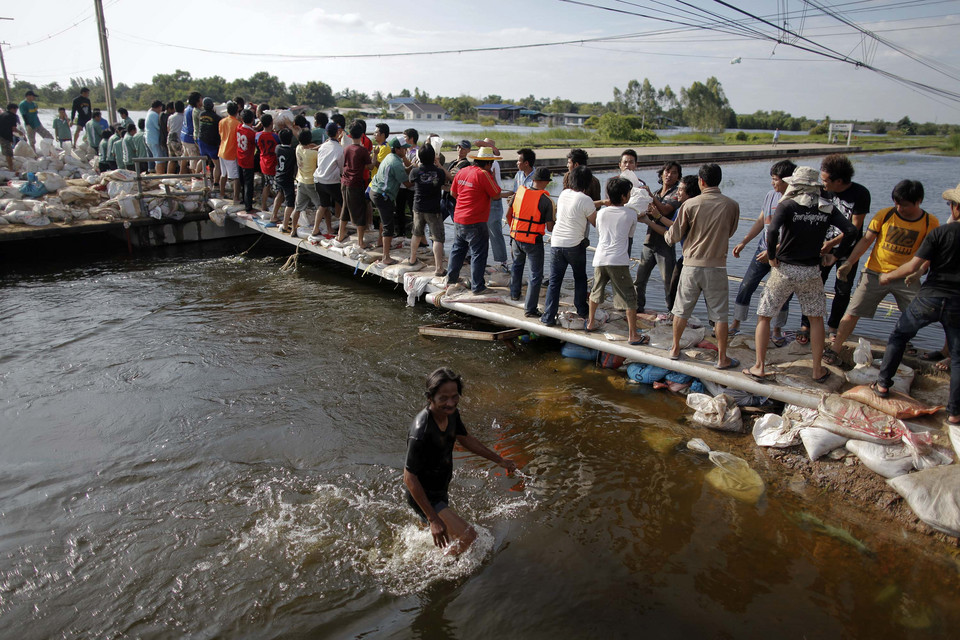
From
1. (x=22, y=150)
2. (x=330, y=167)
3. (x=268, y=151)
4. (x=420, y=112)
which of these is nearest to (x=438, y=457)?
(x=330, y=167)

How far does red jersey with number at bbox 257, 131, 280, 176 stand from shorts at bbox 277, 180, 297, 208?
437 mm

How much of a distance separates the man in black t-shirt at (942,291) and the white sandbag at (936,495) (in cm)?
58

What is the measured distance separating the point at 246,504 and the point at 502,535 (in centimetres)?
205

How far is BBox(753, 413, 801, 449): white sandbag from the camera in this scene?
5070 mm

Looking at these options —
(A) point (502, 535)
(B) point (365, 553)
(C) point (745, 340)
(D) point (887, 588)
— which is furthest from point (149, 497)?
(C) point (745, 340)

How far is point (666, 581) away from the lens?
3871 mm

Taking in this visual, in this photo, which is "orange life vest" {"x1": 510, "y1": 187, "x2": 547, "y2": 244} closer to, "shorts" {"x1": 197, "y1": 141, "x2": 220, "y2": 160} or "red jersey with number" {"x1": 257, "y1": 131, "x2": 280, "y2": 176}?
"red jersey with number" {"x1": 257, "y1": 131, "x2": 280, "y2": 176}

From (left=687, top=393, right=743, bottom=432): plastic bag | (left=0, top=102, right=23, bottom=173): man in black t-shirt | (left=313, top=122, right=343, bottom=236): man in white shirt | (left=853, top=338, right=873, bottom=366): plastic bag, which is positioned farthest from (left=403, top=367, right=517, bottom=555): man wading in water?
(left=0, top=102, right=23, bottom=173): man in black t-shirt

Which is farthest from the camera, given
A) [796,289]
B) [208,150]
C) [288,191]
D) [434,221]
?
[208,150]

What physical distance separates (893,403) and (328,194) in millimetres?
8258

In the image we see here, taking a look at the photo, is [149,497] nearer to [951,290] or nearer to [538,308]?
[538,308]

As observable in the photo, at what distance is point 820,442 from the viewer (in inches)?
191

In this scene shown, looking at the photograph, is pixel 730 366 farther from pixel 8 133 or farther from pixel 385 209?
pixel 8 133

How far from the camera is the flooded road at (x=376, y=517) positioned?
3.61 m
